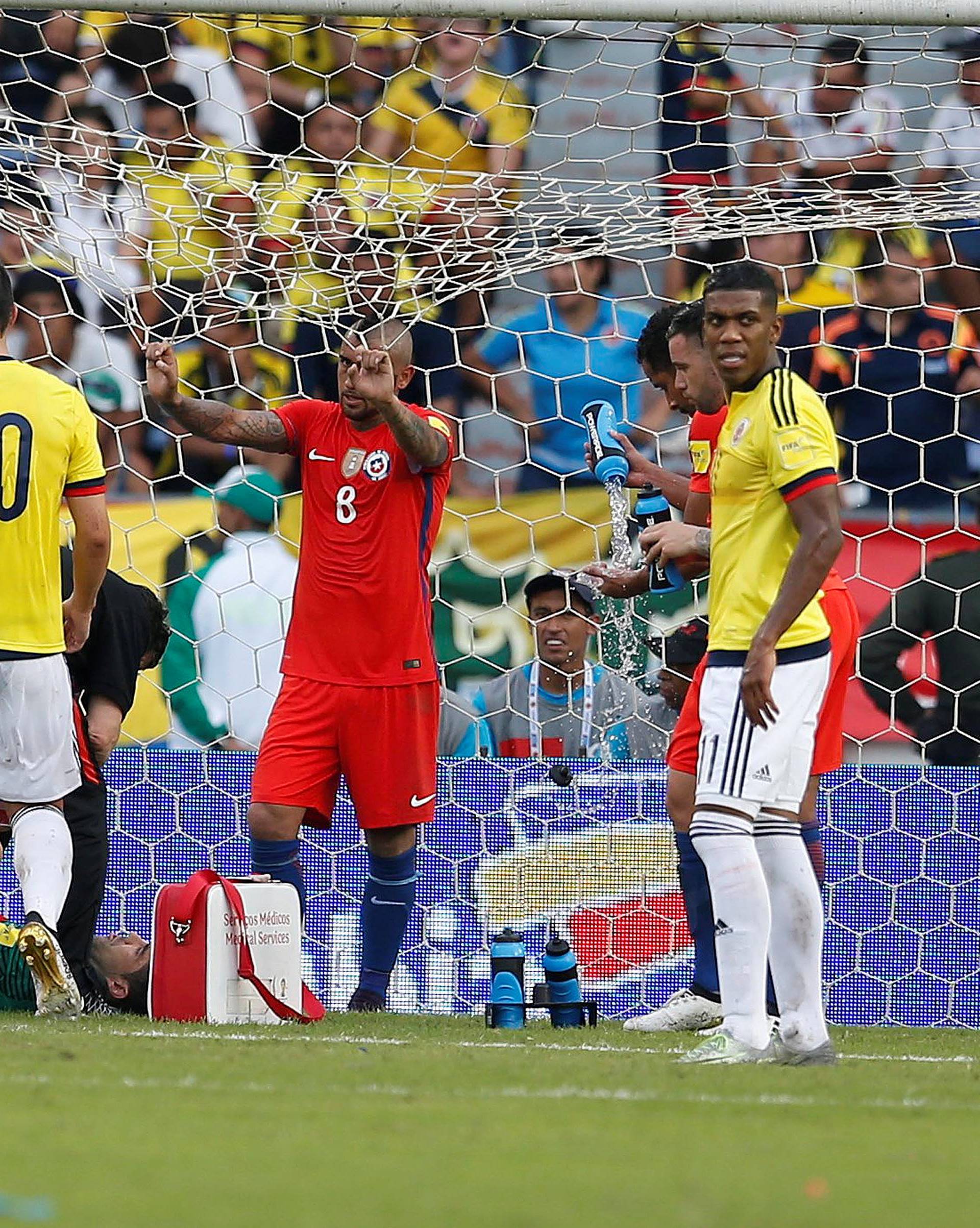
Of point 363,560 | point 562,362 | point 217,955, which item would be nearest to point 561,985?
point 217,955

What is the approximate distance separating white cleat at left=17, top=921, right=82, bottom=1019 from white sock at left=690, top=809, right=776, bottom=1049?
5.75 ft

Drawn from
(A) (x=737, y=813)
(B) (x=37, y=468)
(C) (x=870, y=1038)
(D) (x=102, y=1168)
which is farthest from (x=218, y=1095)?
(C) (x=870, y=1038)

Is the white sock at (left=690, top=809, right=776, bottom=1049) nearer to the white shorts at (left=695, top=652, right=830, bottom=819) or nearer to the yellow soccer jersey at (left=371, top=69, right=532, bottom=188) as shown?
the white shorts at (left=695, top=652, right=830, bottom=819)

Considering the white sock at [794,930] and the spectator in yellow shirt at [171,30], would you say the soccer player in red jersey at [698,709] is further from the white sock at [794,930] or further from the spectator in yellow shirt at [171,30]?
the spectator in yellow shirt at [171,30]

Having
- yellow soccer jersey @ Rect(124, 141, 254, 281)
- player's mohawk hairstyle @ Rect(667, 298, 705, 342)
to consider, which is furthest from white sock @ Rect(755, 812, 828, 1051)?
yellow soccer jersey @ Rect(124, 141, 254, 281)

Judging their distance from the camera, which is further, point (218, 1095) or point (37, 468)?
point (37, 468)

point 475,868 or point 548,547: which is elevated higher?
point 548,547

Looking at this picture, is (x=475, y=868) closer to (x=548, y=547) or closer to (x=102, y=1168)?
(x=548, y=547)

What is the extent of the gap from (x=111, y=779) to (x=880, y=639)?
2.82 m

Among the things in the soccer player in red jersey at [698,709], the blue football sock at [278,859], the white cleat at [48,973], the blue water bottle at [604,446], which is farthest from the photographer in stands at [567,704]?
the white cleat at [48,973]

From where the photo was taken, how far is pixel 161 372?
5.77 m

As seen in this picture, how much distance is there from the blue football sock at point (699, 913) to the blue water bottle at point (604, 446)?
3.82 feet

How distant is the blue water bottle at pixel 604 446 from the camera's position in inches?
242

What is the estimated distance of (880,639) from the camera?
7098mm
